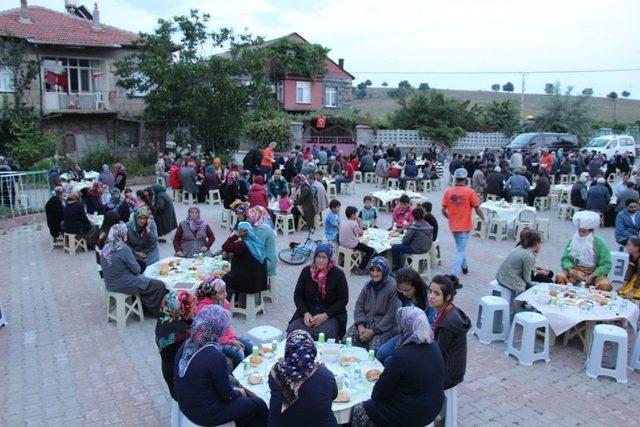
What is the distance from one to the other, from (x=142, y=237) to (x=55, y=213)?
4062 millimetres

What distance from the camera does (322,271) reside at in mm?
5707

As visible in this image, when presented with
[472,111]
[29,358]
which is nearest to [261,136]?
[472,111]

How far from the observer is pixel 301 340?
3.20 metres

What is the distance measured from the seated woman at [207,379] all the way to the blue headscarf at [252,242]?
9.63 ft

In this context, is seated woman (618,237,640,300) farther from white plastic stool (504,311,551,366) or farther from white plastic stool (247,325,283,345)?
Answer: white plastic stool (247,325,283,345)

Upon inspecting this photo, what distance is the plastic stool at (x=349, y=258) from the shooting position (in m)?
9.16

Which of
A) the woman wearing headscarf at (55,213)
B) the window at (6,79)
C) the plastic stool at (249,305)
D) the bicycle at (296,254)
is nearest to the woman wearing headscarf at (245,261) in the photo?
the plastic stool at (249,305)

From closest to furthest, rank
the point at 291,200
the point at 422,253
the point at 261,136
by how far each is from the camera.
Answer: the point at 422,253 → the point at 291,200 → the point at 261,136

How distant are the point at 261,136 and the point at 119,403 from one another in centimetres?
2475

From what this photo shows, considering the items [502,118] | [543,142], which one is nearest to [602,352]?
[543,142]

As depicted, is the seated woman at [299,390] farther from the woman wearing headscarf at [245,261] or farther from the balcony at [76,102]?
the balcony at [76,102]

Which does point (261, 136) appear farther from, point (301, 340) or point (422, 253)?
point (301, 340)

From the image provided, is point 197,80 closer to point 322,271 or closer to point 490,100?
point 322,271

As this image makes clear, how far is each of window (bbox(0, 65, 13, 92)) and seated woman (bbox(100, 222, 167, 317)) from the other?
19.3 meters
